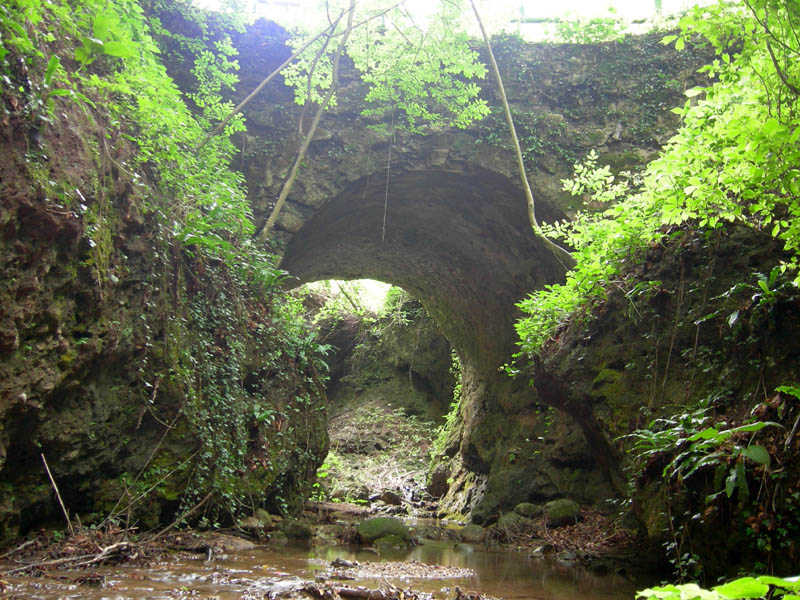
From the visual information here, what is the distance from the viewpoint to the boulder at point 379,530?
6906 millimetres

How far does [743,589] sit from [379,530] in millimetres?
6535

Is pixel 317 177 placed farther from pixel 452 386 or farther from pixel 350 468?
pixel 452 386

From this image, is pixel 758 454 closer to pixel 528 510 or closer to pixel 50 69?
pixel 50 69

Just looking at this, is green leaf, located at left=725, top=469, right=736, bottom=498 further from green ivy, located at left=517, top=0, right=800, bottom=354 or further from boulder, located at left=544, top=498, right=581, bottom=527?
boulder, located at left=544, top=498, right=581, bottom=527

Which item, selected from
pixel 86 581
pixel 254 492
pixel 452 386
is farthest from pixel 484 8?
pixel 452 386

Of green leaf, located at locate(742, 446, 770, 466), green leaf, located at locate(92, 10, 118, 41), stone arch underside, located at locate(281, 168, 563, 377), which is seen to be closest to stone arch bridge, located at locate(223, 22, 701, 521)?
stone arch underside, located at locate(281, 168, 563, 377)

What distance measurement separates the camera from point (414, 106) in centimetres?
1059

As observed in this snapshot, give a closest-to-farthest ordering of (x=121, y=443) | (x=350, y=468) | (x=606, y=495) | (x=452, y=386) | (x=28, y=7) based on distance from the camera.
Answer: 1. (x=28, y=7)
2. (x=121, y=443)
3. (x=606, y=495)
4. (x=350, y=468)
5. (x=452, y=386)

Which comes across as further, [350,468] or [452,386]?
[452,386]

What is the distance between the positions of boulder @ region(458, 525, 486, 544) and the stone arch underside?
14.6 ft

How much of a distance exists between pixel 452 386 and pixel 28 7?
16.6m

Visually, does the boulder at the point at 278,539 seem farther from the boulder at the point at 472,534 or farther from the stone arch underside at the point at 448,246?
the stone arch underside at the point at 448,246

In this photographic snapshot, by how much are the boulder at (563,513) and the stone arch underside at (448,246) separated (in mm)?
4411

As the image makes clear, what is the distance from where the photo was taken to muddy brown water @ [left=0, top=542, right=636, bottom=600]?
9.99ft
